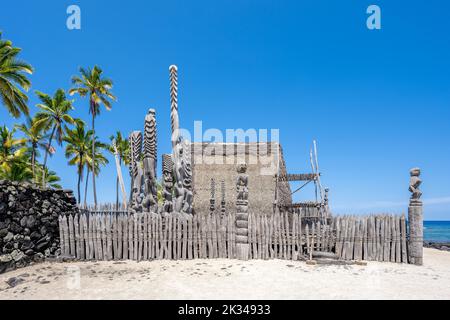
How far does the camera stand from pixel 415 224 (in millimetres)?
9086

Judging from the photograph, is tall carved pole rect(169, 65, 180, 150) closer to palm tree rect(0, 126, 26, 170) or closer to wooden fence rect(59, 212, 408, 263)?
wooden fence rect(59, 212, 408, 263)

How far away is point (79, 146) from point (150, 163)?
74.4 ft

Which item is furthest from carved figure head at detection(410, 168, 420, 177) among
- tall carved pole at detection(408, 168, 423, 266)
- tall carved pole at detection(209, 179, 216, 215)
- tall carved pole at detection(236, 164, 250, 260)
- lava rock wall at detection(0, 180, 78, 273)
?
lava rock wall at detection(0, 180, 78, 273)

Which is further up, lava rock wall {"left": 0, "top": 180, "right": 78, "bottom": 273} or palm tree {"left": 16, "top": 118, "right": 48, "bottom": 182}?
palm tree {"left": 16, "top": 118, "right": 48, "bottom": 182}

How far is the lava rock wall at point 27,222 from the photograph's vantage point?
840 centimetres

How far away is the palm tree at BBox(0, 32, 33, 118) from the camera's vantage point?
16312 millimetres

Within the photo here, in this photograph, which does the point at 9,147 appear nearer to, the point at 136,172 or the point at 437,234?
the point at 136,172

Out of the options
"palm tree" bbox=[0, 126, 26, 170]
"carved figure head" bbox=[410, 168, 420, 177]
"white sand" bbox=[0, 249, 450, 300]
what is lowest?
"white sand" bbox=[0, 249, 450, 300]

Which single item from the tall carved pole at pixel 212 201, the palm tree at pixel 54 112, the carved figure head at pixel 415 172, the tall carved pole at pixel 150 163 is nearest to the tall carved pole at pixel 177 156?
the tall carved pole at pixel 150 163

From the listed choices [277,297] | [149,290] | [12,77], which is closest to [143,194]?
[149,290]

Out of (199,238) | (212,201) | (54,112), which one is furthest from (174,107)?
(54,112)

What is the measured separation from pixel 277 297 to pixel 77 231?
738cm

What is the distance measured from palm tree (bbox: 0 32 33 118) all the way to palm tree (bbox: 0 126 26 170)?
11478 millimetres
